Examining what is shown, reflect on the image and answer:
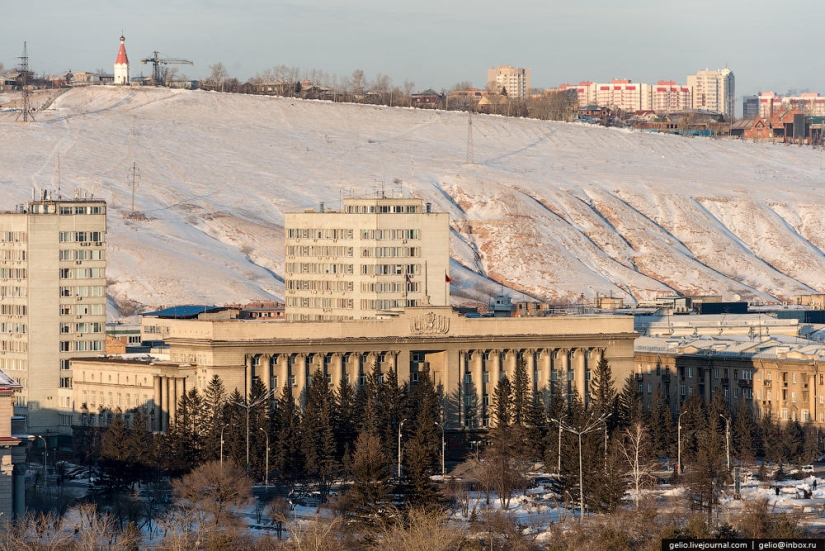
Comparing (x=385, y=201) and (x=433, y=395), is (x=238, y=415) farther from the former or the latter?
(x=385, y=201)

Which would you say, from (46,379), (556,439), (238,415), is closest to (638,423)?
(556,439)

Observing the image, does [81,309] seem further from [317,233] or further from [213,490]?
[213,490]

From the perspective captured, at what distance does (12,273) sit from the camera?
14925 centimetres

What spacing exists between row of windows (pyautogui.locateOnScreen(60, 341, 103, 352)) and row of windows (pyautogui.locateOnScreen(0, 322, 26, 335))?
2.82 metres

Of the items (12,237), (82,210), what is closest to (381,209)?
(82,210)

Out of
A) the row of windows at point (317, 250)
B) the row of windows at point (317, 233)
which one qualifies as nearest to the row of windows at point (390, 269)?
the row of windows at point (317, 250)

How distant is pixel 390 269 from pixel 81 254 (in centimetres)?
2347

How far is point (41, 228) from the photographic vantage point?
148 meters

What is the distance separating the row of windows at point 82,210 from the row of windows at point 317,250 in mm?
18368

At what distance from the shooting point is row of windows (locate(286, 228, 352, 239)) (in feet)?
531

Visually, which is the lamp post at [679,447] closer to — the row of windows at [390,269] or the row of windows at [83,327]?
the row of windows at [390,269]

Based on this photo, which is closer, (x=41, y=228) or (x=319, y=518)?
(x=319, y=518)

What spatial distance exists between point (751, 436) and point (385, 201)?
139 ft

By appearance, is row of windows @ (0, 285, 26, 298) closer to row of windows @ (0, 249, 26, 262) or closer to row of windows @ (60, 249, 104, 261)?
row of windows @ (0, 249, 26, 262)
